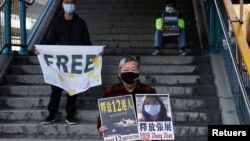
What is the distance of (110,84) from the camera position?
6.64 metres

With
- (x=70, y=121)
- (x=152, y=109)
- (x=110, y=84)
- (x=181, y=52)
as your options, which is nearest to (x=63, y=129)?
(x=70, y=121)

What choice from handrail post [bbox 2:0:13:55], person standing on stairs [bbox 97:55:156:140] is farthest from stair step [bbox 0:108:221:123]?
person standing on stairs [bbox 97:55:156:140]

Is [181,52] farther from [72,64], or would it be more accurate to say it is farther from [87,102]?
[72,64]

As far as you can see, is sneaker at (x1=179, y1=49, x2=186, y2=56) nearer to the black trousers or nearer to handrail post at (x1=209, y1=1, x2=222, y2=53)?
handrail post at (x1=209, y1=1, x2=222, y2=53)

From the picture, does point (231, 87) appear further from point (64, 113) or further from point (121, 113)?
point (121, 113)

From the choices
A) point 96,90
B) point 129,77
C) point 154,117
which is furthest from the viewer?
point 96,90

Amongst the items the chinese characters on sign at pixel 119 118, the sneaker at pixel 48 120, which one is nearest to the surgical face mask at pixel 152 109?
the chinese characters on sign at pixel 119 118

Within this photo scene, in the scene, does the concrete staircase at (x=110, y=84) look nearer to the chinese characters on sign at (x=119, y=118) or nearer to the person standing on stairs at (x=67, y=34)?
the person standing on stairs at (x=67, y=34)

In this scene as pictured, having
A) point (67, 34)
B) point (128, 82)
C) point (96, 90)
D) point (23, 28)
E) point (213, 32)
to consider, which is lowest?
point (96, 90)

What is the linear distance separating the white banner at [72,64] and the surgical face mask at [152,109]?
2783mm

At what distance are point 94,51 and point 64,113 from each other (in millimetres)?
1003

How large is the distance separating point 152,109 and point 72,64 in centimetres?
300

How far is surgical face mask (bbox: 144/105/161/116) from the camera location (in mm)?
3105

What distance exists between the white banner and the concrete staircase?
18.1 inches
